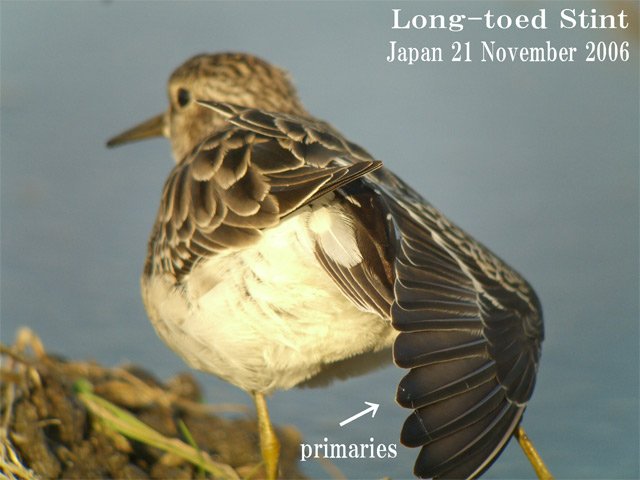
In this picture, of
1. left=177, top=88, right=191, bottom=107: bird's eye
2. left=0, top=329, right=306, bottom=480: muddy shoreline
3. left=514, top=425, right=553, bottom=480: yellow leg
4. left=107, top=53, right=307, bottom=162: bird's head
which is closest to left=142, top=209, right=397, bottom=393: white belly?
left=0, top=329, right=306, bottom=480: muddy shoreline

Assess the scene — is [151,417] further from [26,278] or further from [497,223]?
[497,223]

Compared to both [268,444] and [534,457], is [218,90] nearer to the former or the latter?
[268,444]

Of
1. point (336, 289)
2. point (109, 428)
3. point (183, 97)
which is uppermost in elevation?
point (183, 97)

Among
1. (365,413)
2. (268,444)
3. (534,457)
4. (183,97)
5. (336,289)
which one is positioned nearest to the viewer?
(336,289)

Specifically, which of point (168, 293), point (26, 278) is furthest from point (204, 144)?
point (26, 278)

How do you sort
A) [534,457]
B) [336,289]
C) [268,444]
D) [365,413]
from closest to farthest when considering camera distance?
[336,289] → [534,457] → [268,444] → [365,413]

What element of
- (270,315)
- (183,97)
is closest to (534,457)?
(270,315)
